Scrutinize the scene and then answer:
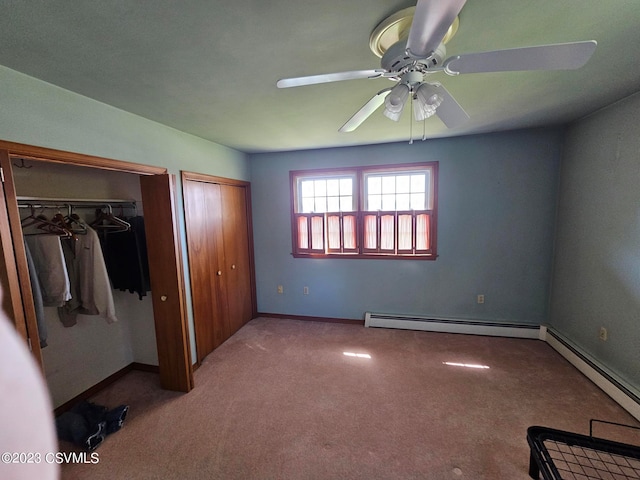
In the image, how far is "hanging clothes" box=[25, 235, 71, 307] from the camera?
1.93 meters

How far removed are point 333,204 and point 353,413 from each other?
2.32 metres

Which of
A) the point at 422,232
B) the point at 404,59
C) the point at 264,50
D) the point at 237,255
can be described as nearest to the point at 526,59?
the point at 404,59

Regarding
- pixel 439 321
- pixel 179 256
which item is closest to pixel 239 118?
pixel 179 256

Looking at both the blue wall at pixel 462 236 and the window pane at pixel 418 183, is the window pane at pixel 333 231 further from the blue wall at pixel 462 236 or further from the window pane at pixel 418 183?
the window pane at pixel 418 183

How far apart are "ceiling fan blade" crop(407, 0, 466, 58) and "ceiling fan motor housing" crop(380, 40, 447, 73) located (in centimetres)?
5

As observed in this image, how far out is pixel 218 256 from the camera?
122 inches

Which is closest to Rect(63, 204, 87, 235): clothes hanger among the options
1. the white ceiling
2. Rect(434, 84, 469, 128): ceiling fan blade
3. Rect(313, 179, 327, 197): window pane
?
the white ceiling

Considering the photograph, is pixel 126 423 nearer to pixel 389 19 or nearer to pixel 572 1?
pixel 389 19

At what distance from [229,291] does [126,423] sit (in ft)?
5.02

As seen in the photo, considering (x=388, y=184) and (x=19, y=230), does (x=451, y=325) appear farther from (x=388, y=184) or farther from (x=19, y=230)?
(x=19, y=230)

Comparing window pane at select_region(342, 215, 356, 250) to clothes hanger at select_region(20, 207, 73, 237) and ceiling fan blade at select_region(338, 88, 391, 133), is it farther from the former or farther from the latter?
clothes hanger at select_region(20, 207, 73, 237)

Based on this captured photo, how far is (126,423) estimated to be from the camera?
6.61 ft

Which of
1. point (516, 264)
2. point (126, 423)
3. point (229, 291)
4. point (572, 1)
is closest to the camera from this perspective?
point (572, 1)

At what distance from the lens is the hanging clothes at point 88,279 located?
2.22m
